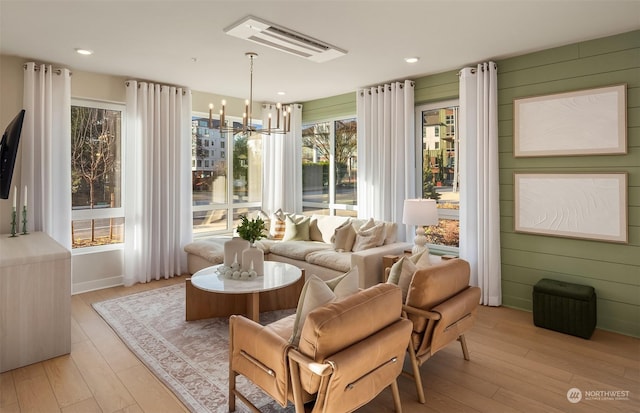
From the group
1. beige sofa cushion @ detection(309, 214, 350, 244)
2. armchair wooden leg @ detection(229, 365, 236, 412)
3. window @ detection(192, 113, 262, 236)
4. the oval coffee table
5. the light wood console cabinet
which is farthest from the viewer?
window @ detection(192, 113, 262, 236)

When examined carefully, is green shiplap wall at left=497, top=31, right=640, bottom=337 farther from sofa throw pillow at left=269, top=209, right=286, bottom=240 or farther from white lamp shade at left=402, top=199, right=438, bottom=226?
sofa throw pillow at left=269, top=209, right=286, bottom=240

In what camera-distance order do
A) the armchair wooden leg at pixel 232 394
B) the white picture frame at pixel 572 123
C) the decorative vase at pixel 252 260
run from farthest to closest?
the decorative vase at pixel 252 260 → the white picture frame at pixel 572 123 → the armchair wooden leg at pixel 232 394

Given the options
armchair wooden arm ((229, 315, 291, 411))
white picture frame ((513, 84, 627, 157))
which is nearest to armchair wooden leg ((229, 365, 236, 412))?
armchair wooden arm ((229, 315, 291, 411))

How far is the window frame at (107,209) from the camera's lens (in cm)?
480

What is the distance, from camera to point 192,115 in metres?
5.86

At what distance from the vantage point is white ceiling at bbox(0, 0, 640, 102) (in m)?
2.88

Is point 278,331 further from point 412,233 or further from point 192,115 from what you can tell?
point 192,115

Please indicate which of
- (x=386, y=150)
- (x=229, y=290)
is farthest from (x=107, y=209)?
(x=386, y=150)

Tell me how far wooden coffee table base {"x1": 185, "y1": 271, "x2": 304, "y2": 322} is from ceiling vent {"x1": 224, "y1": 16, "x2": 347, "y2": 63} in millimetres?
2293

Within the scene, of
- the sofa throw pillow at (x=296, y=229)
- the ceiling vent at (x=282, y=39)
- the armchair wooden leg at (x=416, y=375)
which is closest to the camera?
the armchair wooden leg at (x=416, y=375)

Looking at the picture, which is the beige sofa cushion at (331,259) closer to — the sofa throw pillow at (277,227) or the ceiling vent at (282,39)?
the sofa throw pillow at (277,227)

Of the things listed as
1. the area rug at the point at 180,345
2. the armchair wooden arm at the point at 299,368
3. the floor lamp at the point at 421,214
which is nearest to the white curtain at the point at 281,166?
the area rug at the point at 180,345

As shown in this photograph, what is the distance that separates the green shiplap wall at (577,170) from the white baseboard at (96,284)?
4.86 meters

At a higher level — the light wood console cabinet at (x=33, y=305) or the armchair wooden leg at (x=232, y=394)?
the light wood console cabinet at (x=33, y=305)
